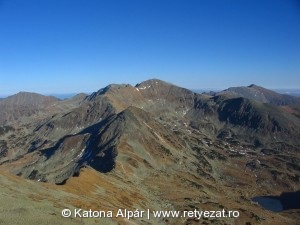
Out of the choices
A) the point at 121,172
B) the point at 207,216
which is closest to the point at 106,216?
the point at 207,216

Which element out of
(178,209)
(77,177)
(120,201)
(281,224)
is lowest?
(281,224)

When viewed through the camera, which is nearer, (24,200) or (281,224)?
(24,200)

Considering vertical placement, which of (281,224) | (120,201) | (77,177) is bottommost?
(281,224)

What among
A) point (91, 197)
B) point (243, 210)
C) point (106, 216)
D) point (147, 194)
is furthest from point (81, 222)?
point (243, 210)

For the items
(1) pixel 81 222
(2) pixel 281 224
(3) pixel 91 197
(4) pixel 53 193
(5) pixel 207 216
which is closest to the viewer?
(1) pixel 81 222

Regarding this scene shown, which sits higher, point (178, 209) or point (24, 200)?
point (24, 200)

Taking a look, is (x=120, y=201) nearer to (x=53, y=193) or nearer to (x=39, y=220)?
(x=53, y=193)

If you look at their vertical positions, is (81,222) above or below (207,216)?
above

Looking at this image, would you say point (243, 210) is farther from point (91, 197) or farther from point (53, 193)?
point (53, 193)

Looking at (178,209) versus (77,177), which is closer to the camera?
(77,177)

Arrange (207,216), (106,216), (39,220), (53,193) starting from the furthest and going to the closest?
(207,216) → (53,193) → (106,216) → (39,220)
